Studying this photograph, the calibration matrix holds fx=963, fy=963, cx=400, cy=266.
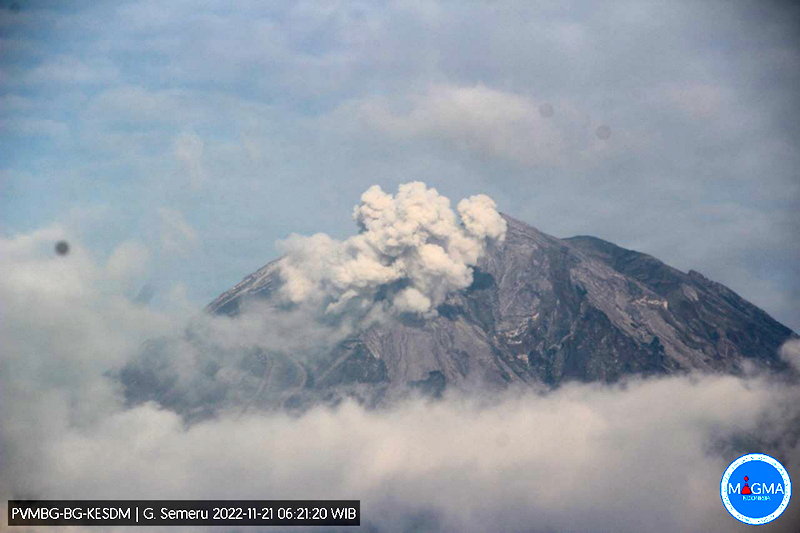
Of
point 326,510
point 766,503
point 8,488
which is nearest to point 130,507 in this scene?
point 8,488

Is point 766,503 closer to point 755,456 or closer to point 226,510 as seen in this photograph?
point 755,456

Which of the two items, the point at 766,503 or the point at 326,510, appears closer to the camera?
the point at 766,503

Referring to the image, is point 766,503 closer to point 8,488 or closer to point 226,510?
point 226,510

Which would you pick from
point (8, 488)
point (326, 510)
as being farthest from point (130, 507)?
point (326, 510)

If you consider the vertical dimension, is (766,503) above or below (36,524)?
below

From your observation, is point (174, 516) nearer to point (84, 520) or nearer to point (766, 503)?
point (84, 520)

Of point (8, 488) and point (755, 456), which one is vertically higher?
point (8, 488)

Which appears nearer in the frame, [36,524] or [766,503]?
→ [766,503]

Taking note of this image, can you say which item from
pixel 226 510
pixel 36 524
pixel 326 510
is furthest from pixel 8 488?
pixel 326 510
